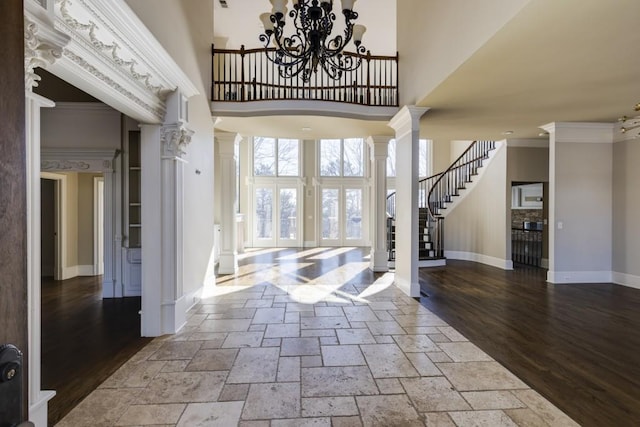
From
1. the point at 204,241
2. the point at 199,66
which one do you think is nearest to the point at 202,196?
the point at 204,241

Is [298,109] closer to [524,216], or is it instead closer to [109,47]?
[109,47]

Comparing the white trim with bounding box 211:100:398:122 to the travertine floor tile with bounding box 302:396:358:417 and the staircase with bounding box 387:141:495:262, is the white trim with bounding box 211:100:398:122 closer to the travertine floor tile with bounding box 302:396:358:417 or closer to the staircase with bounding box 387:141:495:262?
the staircase with bounding box 387:141:495:262

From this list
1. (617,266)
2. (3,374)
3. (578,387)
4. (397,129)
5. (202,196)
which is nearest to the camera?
(3,374)

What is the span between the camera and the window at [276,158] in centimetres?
1167

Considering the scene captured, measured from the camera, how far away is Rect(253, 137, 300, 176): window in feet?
38.3

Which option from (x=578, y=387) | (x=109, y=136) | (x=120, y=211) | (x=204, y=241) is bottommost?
(x=578, y=387)

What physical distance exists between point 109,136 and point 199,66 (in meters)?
1.82

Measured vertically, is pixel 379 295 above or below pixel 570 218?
below

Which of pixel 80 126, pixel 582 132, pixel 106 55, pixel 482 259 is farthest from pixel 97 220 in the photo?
pixel 582 132

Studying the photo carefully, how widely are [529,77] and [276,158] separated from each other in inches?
349

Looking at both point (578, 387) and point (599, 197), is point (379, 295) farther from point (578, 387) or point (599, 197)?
point (599, 197)

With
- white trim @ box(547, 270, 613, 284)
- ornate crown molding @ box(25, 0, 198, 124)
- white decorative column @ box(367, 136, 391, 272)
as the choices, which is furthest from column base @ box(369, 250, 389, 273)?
ornate crown molding @ box(25, 0, 198, 124)

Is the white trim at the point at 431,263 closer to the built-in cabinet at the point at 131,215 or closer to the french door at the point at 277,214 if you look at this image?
the french door at the point at 277,214

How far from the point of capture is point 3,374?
1.96 ft
